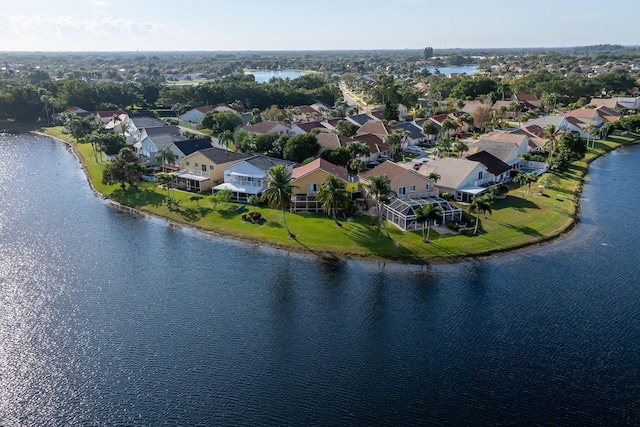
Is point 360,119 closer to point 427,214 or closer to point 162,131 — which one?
point 162,131

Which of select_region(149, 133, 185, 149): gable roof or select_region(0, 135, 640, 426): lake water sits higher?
select_region(149, 133, 185, 149): gable roof

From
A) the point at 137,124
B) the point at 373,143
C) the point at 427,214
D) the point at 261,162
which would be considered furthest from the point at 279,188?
the point at 137,124

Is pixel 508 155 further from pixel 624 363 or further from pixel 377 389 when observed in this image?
pixel 377 389

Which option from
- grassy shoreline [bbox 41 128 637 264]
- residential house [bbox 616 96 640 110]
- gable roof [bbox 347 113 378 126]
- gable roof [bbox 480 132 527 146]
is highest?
residential house [bbox 616 96 640 110]

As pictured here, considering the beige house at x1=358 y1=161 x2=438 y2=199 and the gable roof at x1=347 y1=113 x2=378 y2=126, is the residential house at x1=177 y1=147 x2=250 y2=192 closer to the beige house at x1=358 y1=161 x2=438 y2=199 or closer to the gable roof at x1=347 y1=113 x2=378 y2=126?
the beige house at x1=358 y1=161 x2=438 y2=199

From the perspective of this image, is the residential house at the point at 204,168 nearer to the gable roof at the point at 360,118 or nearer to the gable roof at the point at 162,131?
the gable roof at the point at 162,131

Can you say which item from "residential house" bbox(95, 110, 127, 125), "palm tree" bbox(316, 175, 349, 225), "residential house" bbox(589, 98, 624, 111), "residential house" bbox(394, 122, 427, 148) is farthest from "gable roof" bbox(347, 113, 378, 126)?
"residential house" bbox(589, 98, 624, 111)

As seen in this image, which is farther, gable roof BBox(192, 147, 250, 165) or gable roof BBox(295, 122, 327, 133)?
gable roof BBox(295, 122, 327, 133)
